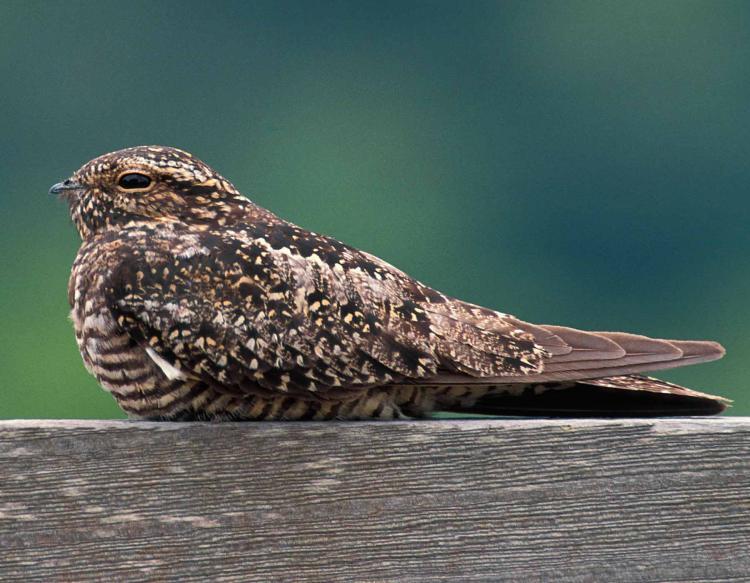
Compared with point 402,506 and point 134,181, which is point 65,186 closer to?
point 134,181

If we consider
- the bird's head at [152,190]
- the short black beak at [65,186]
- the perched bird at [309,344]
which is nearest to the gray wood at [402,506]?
the perched bird at [309,344]

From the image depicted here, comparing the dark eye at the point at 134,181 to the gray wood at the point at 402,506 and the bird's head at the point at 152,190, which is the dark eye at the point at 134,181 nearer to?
the bird's head at the point at 152,190

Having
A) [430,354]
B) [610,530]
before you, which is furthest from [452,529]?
[430,354]

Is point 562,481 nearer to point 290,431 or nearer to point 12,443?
point 290,431

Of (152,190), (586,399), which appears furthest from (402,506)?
(152,190)

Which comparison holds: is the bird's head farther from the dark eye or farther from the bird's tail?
the bird's tail

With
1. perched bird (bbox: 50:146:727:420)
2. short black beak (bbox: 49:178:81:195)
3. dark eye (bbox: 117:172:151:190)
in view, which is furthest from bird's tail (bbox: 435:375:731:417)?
short black beak (bbox: 49:178:81:195)
